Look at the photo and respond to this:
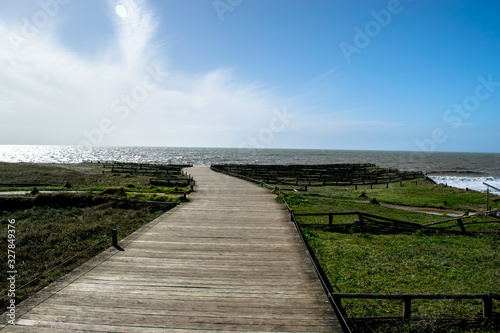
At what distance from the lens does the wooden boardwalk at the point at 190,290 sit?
4.45 metres

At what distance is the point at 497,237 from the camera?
495 inches

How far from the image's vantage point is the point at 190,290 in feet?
17.9

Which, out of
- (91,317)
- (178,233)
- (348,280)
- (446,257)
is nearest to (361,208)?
(446,257)

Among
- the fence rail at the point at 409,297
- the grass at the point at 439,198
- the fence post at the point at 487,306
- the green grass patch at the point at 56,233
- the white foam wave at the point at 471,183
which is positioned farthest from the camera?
the white foam wave at the point at 471,183

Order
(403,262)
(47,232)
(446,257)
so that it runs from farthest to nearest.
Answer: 1. (47,232)
2. (446,257)
3. (403,262)

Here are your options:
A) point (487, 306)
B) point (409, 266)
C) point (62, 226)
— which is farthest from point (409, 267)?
point (62, 226)

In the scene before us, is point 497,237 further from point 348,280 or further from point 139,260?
point 139,260

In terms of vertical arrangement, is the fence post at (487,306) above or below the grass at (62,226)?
above

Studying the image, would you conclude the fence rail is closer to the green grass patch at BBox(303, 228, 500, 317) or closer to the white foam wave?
the green grass patch at BBox(303, 228, 500, 317)

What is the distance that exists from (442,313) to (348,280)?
224 centimetres

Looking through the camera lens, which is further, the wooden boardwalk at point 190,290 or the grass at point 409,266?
the grass at point 409,266

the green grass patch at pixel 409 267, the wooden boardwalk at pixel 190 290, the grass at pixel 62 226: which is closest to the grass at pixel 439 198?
the green grass patch at pixel 409 267

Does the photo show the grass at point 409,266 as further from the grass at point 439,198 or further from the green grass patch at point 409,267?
the grass at point 439,198

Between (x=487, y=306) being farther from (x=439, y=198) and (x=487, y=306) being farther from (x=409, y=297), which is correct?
(x=439, y=198)
